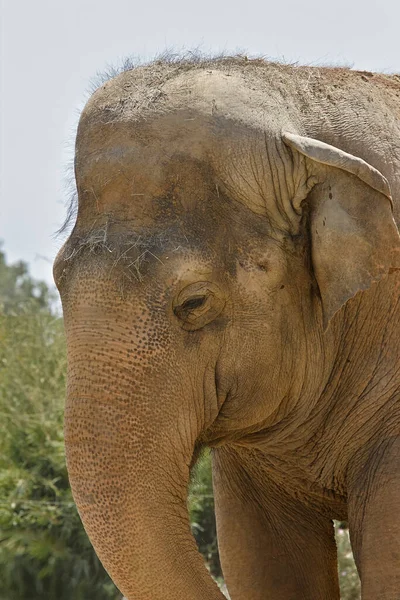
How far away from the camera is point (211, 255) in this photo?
4051 mm

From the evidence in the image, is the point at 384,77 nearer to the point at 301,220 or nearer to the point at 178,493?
the point at 301,220

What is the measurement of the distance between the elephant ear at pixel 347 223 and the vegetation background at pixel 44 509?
435 centimetres

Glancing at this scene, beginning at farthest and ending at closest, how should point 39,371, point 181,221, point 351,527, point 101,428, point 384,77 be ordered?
point 39,371, point 384,77, point 351,527, point 181,221, point 101,428

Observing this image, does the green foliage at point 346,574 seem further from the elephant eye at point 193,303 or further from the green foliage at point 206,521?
the elephant eye at point 193,303

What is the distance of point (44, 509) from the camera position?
29.2 feet

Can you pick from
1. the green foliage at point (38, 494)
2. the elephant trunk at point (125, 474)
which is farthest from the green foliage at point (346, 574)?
the elephant trunk at point (125, 474)

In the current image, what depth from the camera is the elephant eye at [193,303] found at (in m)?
4.03

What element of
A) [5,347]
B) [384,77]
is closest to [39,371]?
[5,347]

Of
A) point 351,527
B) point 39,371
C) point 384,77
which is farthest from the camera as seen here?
point 39,371

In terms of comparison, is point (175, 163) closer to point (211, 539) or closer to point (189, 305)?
point (189, 305)

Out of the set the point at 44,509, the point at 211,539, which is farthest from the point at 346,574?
the point at 44,509

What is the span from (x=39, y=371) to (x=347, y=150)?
589cm

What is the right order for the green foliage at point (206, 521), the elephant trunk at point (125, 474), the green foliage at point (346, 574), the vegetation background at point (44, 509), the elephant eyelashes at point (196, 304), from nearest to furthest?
the elephant trunk at point (125, 474), the elephant eyelashes at point (196, 304), the green foliage at point (346, 574), the green foliage at point (206, 521), the vegetation background at point (44, 509)

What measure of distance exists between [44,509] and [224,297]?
5.11 m
